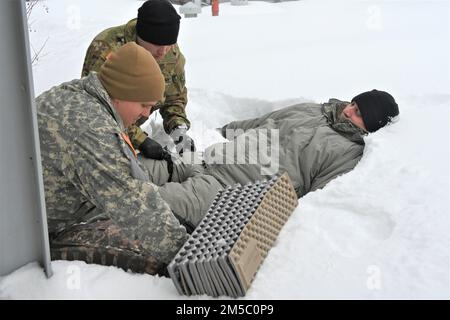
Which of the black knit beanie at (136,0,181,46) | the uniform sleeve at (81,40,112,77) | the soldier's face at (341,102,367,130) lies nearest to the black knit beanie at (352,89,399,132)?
the soldier's face at (341,102,367,130)

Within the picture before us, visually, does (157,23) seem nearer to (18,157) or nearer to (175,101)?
(175,101)

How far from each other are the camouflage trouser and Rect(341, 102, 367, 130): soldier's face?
1855mm

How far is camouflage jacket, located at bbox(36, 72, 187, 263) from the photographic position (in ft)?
6.50

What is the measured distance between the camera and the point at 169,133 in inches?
153

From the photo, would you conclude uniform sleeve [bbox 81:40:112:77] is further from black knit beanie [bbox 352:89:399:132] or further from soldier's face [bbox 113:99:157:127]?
black knit beanie [bbox 352:89:399:132]

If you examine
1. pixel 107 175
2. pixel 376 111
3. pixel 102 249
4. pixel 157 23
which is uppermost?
pixel 157 23

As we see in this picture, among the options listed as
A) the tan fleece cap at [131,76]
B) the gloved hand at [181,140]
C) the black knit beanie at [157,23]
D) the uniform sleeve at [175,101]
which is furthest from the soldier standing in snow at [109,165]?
the uniform sleeve at [175,101]

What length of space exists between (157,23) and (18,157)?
5.11 feet

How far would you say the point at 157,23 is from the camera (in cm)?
320

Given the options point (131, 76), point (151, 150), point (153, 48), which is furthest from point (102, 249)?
point (153, 48)

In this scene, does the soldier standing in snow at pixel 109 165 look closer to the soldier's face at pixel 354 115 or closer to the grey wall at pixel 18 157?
the grey wall at pixel 18 157

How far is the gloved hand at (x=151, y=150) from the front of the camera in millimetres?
3305

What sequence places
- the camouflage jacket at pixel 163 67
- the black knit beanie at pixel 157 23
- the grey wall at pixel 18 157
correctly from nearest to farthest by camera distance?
1. the grey wall at pixel 18 157
2. the black knit beanie at pixel 157 23
3. the camouflage jacket at pixel 163 67

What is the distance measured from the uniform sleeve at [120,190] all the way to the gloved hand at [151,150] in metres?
1.26
